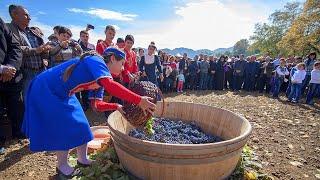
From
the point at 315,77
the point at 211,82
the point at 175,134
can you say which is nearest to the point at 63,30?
the point at 175,134

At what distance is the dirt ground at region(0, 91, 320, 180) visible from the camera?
14.8 feet

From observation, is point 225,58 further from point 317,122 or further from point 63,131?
point 63,131

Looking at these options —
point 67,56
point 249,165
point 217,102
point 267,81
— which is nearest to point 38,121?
point 249,165

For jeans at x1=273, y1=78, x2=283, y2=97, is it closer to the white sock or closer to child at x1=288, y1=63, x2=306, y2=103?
child at x1=288, y1=63, x2=306, y2=103

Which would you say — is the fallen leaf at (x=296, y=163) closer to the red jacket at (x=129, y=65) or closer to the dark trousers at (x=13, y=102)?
the red jacket at (x=129, y=65)

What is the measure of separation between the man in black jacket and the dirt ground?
0.47 metres

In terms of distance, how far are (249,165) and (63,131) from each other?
9.37 ft

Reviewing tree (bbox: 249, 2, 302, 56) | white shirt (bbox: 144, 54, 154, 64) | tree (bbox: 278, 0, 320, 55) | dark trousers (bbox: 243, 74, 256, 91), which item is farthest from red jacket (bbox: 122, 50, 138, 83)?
tree (bbox: 249, 2, 302, 56)

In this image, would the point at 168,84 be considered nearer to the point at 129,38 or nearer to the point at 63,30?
the point at 129,38

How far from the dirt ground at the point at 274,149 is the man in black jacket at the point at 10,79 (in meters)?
0.47

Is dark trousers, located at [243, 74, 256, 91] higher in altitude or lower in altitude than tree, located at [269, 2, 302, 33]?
lower

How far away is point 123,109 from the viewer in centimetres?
353

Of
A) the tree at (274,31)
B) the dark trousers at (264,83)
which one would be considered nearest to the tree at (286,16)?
the tree at (274,31)

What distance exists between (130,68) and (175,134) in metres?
3.35
